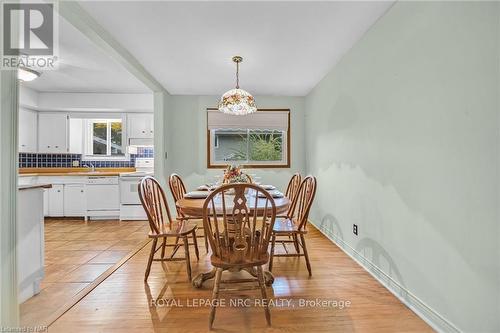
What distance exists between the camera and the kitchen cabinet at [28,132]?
439 cm

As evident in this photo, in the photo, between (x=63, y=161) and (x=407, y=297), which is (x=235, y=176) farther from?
(x=63, y=161)

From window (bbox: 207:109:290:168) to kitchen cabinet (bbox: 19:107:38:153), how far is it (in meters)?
3.23

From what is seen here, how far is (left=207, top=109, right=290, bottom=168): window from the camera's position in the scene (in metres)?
4.61

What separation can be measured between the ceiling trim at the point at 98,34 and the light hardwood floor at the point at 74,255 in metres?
2.22

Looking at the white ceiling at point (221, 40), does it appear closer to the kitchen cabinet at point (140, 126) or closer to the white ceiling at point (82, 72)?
the white ceiling at point (82, 72)

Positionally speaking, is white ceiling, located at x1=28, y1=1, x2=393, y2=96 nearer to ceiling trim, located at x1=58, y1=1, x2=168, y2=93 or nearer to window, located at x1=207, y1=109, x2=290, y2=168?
ceiling trim, located at x1=58, y1=1, x2=168, y2=93

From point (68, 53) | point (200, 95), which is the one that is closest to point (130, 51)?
point (68, 53)

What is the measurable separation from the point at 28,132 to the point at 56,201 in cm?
138

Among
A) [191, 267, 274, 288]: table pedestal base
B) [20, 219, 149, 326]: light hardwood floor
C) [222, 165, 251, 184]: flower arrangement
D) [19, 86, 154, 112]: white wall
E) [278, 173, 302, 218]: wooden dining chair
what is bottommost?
[20, 219, 149, 326]: light hardwood floor

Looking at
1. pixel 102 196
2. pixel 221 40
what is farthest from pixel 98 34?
pixel 102 196

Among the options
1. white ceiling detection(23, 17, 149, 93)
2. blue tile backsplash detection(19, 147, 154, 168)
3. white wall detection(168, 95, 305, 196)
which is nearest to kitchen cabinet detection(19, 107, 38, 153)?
blue tile backsplash detection(19, 147, 154, 168)

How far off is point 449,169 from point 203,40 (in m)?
2.39

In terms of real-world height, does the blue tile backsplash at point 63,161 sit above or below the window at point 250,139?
below

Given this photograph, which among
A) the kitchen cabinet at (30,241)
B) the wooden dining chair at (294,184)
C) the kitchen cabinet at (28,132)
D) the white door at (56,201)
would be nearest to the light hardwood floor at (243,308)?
the kitchen cabinet at (30,241)
